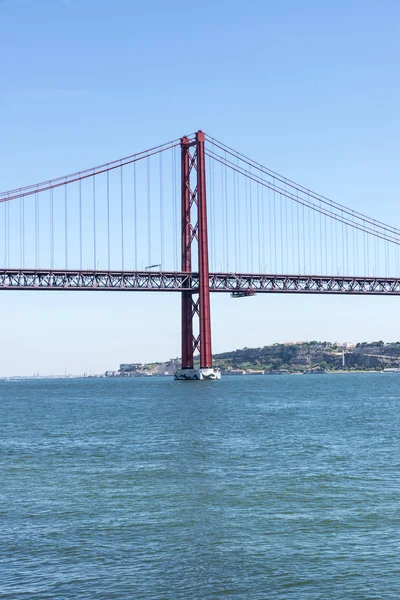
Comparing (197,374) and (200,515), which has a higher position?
(197,374)

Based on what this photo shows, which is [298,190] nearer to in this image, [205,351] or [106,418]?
[205,351]

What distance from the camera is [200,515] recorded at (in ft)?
61.1

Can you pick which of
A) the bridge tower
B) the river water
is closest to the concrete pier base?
the bridge tower

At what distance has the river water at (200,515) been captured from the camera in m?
13.7

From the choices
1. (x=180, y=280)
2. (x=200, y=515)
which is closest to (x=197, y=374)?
(x=180, y=280)

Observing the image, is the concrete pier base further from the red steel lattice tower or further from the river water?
the river water

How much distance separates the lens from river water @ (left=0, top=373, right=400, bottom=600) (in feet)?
44.9

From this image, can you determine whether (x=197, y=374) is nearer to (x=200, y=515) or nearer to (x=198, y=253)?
(x=198, y=253)

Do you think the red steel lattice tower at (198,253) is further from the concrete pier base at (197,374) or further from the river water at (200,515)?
the river water at (200,515)

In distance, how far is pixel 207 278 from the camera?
83.5 m

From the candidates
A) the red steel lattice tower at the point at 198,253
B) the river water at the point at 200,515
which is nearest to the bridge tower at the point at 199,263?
the red steel lattice tower at the point at 198,253

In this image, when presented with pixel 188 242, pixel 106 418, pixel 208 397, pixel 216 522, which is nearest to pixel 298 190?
pixel 188 242

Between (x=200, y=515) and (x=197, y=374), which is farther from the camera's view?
(x=197, y=374)

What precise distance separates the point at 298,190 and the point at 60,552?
3346 inches
